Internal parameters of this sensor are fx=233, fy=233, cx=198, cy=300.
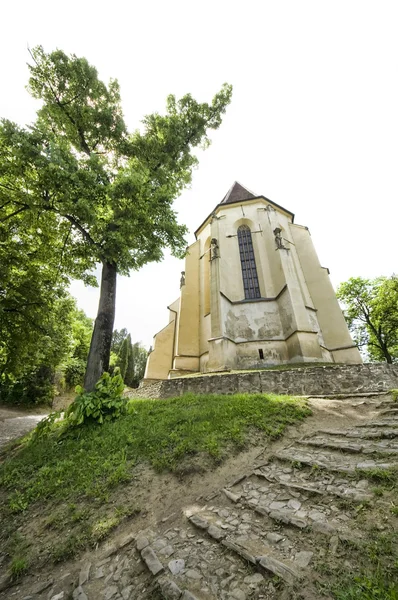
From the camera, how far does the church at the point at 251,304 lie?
1141 cm

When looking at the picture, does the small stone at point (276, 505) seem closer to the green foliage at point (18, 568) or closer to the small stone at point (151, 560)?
the small stone at point (151, 560)

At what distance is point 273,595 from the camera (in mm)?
1559

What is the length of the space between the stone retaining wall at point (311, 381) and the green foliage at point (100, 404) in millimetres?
2965

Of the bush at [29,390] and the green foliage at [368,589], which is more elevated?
the bush at [29,390]

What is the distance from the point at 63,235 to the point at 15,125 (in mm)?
3520

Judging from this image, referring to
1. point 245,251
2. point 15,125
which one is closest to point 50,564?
point 15,125

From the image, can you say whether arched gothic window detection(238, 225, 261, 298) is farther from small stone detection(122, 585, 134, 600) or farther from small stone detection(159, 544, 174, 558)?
small stone detection(122, 585, 134, 600)

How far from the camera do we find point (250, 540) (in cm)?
212

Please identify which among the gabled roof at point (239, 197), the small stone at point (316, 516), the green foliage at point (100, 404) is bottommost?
the small stone at point (316, 516)

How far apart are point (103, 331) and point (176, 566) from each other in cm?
593

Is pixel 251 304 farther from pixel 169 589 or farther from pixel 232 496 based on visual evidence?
pixel 169 589

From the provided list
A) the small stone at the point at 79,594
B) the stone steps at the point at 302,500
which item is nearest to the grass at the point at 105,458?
the small stone at the point at 79,594

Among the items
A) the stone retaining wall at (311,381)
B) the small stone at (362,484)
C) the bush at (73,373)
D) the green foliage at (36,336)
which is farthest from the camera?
the bush at (73,373)

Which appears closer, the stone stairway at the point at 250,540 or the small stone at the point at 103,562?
the stone stairway at the point at 250,540
